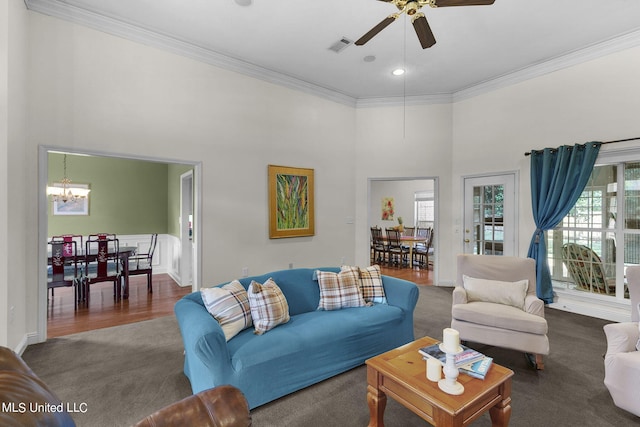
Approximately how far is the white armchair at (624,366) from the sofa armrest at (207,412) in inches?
95.4

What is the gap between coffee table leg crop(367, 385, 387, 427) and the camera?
1812 mm

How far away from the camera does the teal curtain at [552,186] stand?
3.95 m

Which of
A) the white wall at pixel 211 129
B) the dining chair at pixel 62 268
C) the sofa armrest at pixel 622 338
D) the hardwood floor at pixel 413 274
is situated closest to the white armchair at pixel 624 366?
the sofa armrest at pixel 622 338

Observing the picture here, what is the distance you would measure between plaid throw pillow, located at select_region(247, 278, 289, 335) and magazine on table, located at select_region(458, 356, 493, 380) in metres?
1.33

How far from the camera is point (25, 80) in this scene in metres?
2.92

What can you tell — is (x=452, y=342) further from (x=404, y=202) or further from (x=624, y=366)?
(x=404, y=202)

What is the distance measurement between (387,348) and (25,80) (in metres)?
4.31

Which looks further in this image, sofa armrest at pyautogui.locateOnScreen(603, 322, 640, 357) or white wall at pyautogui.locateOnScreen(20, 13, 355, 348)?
white wall at pyautogui.locateOnScreen(20, 13, 355, 348)

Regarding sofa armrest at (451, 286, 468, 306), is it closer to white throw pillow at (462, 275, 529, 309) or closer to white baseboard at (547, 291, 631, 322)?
white throw pillow at (462, 275, 529, 309)

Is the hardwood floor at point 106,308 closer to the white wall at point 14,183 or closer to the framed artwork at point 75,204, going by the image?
the white wall at point 14,183

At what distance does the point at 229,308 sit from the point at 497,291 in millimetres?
2543

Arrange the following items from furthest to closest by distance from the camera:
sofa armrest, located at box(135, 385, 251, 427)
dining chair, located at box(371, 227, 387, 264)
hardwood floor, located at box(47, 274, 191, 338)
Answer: dining chair, located at box(371, 227, 387, 264) < hardwood floor, located at box(47, 274, 191, 338) < sofa armrest, located at box(135, 385, 251, 427)

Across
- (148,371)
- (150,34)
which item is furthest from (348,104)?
(148,371)

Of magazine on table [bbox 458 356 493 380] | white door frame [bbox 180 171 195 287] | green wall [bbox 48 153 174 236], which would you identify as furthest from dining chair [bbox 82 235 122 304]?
magazine on table [bbox 458 356 493 380]
